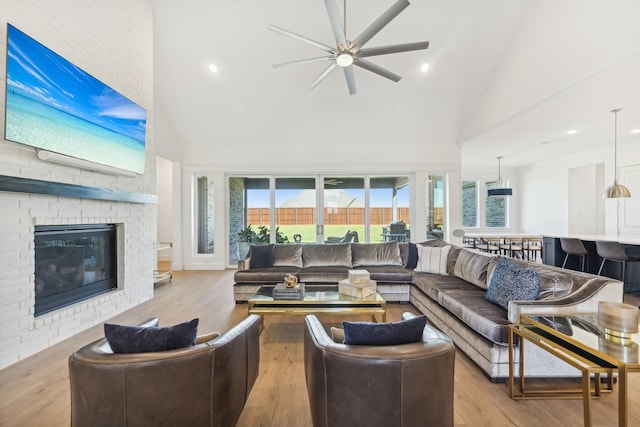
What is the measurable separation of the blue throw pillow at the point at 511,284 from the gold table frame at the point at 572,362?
47 centimetres

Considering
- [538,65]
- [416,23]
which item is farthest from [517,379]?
[416,23]

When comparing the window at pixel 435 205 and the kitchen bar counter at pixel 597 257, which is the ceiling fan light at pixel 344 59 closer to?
the window at pixel 435 205

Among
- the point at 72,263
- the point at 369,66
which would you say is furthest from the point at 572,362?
the point at 72,263

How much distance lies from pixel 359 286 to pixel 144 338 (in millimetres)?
2183

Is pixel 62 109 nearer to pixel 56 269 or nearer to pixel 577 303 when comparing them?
pixel 56 269

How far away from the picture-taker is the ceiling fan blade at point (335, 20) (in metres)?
2.70

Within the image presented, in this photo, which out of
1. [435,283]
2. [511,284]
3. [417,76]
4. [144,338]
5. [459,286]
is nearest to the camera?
[144,338]

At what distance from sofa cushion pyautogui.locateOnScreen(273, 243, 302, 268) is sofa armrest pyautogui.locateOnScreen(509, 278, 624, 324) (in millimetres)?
2990

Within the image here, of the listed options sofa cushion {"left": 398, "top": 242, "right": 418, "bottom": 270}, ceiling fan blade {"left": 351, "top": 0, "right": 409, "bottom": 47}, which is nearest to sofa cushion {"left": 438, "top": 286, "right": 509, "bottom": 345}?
sofa cushion {"left": 398, "top": 242, "right": 418, "bottom": 270}

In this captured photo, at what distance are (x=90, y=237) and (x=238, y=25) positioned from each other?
3.76 metres

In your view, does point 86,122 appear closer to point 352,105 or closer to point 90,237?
point 90,237

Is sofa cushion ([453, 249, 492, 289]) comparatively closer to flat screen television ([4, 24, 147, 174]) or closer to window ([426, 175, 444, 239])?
window ([426, 175, 444, 239])

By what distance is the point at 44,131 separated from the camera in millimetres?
2645

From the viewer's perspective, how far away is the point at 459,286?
338 centimetres
